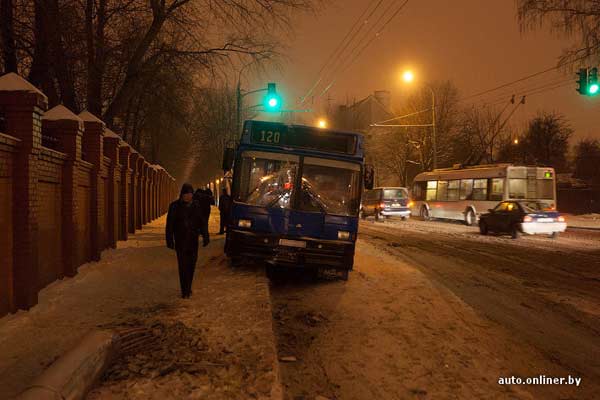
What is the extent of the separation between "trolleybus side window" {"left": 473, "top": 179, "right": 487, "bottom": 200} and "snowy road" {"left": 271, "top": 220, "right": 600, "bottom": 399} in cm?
1540

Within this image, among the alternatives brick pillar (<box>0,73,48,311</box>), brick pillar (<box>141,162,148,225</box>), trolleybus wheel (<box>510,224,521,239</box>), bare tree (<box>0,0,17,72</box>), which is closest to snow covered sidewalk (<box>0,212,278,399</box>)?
brick pillar (<box>0,73,48,311</box>)

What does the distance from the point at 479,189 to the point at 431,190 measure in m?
5.91

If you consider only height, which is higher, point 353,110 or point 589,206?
point 353,110

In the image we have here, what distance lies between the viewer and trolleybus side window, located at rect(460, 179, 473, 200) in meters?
28.9

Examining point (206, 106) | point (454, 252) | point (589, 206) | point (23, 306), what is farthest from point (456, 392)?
point (589, 206)

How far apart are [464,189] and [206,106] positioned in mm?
15464

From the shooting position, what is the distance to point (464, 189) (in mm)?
29562

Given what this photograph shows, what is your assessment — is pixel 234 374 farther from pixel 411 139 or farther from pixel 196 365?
pixel 411 139

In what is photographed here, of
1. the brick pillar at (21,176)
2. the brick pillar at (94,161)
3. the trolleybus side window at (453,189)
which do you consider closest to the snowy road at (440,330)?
the brick pillar at (21,176)

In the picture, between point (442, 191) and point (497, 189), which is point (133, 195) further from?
point (442, 191)

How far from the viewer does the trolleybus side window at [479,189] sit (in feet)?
90.5

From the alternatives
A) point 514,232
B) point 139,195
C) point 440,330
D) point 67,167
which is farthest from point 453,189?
point 67,167

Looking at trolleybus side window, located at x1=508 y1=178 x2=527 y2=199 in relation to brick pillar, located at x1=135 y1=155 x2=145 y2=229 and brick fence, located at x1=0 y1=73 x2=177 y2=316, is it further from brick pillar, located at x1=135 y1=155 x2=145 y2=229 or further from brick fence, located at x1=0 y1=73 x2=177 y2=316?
brick fence, located at x1=0 y1=73 x2=177 y2=316

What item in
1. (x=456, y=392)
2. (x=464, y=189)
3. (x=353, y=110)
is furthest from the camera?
(x=353, y=110)
